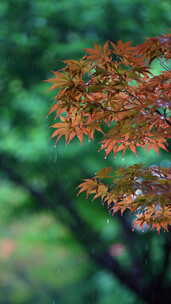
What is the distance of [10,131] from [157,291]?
1.87 meters

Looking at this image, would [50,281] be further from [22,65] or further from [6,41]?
[6,41]

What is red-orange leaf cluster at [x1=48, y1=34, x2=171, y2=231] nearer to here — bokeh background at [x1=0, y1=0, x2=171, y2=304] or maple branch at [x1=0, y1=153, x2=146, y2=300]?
bokeh background at [x1=0, y1=0, x2=171, y2=304]

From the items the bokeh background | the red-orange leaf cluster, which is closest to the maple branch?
the bokeh background

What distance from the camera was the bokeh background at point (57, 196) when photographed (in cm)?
336

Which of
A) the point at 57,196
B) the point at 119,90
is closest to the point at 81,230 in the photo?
the point at 57,196

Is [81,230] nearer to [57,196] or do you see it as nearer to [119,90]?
[57,196]

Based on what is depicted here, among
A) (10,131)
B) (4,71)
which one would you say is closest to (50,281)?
(10,131)

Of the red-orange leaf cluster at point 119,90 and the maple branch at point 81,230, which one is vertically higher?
the red-orange leaf cluster at point 119,90

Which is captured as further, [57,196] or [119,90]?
[57,196]

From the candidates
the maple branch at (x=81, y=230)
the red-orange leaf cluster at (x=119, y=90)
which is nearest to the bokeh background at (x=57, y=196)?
the maple branch at (x=81, y=230)

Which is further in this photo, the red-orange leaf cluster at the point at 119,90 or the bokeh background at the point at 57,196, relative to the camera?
the bokeh background at the point at 57,196

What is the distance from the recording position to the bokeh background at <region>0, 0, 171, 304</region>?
11.0ft

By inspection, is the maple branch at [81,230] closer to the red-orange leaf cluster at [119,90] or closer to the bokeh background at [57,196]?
the bokeh background at [57,196]

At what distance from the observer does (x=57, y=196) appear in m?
3.46
